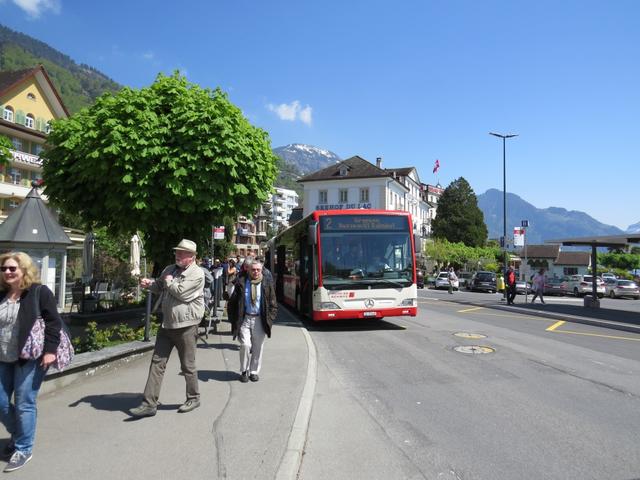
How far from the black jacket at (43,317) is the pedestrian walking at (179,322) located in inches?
50.5

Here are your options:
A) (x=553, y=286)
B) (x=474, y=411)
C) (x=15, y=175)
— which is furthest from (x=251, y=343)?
(x=15, y=175)

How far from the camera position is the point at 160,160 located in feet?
30.7

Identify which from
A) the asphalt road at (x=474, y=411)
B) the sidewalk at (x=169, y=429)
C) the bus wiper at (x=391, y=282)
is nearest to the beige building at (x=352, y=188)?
the bus wiper at (x=391, y=282)

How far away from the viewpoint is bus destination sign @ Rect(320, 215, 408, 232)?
42.9 ft

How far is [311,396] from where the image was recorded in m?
6.09

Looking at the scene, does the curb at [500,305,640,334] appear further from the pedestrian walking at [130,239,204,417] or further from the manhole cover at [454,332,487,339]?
the pedestrian walking at [130,239,204,417]

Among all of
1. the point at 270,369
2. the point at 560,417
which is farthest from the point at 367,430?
the point at 270,369

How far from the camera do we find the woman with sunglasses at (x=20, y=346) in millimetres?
3861

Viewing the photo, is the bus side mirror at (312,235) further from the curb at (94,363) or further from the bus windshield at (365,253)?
the curb at (94,363)

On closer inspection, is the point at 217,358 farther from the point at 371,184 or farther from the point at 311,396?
the point at 371,184

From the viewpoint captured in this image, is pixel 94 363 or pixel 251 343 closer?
pixel 94 363

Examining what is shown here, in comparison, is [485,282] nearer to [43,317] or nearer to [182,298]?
[182,298]

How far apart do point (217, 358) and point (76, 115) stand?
657 cm

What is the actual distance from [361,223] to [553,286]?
32.7 meters
